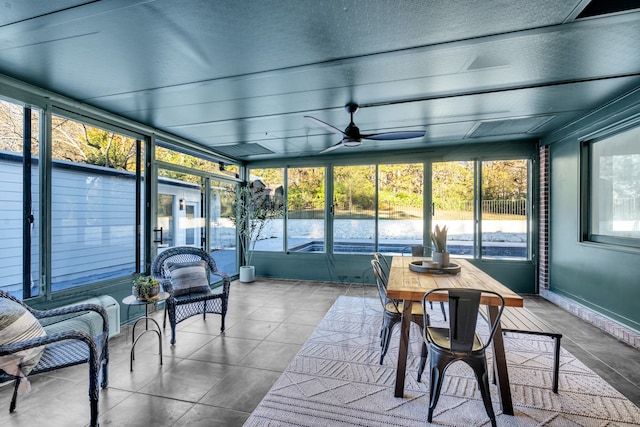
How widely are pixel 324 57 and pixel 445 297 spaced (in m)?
2.08

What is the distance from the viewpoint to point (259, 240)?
6586 mm

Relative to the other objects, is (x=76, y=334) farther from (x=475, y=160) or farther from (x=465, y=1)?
(x=475, y=160)

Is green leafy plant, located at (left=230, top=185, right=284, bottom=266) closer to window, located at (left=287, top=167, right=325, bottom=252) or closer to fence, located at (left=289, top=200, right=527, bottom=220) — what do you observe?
window, located at (left=287, top=167, right=325, bottom=252)

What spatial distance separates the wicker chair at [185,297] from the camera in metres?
3.20

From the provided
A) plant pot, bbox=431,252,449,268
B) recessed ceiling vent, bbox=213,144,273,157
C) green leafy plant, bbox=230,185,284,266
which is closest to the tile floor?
plant pot, bbox=431,252,449,268

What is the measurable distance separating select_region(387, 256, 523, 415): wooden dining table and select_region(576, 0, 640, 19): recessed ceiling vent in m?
1.85

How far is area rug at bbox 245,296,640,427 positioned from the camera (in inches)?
78.7

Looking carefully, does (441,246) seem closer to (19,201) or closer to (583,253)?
(583,253)

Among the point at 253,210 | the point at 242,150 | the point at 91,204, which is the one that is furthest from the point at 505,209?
the point at 91,204

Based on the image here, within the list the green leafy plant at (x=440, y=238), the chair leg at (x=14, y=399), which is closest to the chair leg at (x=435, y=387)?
the green leafy plant at (x=440, y=238)

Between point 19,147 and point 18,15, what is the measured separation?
1.55m

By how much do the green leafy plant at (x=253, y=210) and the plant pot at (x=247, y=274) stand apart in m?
0.61

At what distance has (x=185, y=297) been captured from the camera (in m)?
3.38

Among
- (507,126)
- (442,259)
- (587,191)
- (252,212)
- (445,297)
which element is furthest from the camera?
(252,212)
